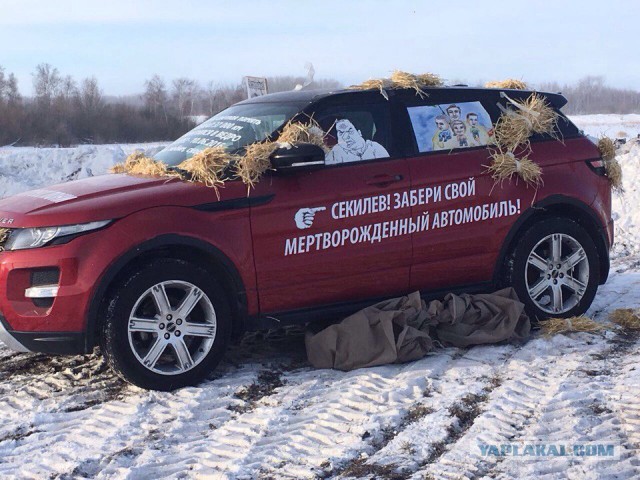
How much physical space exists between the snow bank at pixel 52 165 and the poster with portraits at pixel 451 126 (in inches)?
499

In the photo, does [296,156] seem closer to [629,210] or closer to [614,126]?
[629,210]

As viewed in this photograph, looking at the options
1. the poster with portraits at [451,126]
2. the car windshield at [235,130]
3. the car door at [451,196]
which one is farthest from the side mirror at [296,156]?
the poster with portraits at [451,126]

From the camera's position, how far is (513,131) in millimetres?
6125

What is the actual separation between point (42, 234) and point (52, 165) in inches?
566

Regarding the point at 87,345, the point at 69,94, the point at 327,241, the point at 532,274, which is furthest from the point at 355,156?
the point at 69,94

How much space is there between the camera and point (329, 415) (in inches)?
174

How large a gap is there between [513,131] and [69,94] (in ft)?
143

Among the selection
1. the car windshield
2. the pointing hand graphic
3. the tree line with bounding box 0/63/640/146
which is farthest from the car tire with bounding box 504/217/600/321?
the tree line with bounding box 0/63/640/146

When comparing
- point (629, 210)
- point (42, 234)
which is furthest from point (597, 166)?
point (629, 210)

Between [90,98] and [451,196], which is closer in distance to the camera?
[451,196]

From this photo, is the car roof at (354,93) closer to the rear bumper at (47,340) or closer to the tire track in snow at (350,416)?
the tire track in snow at (350,416)

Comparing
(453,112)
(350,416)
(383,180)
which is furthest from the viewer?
(453,112)

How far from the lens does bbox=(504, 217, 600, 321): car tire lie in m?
6.11

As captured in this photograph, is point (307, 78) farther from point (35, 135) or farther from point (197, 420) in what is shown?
point (35, 135)
